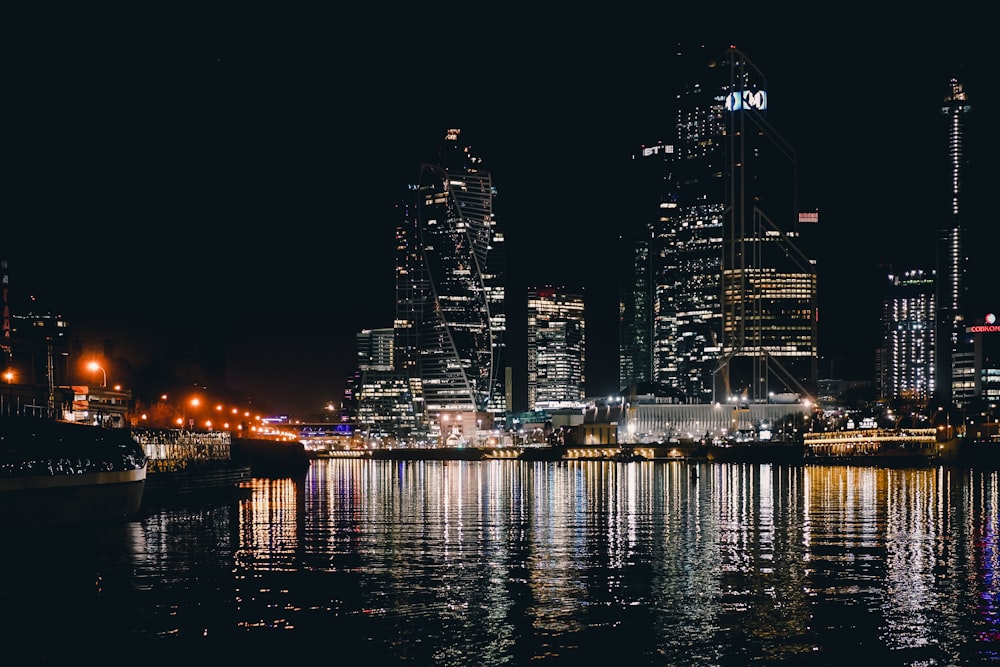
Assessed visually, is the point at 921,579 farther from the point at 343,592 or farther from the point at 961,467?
the point at 961,467

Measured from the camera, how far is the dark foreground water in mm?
28234

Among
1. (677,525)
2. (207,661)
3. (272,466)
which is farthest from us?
(272,466)

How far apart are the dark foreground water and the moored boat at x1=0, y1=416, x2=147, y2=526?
4.41 ft

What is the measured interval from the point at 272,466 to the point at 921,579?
113467mm

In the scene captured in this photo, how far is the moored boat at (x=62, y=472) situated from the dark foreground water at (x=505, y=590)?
1.34 metres

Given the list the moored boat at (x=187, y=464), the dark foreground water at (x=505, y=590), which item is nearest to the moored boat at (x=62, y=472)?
the dark foreground water at (x=505, y=590)

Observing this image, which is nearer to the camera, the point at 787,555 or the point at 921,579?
the point at 921,579

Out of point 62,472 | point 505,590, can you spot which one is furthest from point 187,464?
point 505,590

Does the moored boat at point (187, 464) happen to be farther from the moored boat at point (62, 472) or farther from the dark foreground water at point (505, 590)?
the dark foreground water at point (505, 590)

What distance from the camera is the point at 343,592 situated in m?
36.4

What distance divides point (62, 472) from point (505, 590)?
1023 inches

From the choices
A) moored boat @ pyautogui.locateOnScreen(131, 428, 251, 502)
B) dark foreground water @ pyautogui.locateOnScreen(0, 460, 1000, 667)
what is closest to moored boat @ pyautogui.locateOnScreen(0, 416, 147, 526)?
dark foreground water @ pyautogui.locateOnScreen(0, 460, 1000, 667)

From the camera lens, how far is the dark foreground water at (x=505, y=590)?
1112 inches

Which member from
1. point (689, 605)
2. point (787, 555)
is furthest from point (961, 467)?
point (689, 605)
